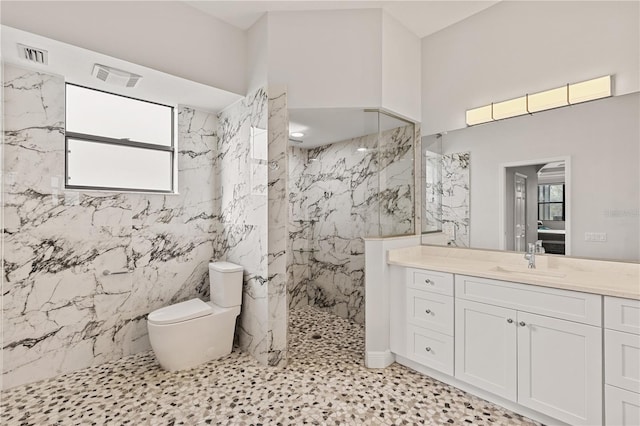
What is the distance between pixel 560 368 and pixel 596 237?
911 mm

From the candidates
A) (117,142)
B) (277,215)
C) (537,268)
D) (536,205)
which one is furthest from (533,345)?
(117,142)

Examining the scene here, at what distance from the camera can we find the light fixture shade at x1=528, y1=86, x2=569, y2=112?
2211 mm

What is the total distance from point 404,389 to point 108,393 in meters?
2.12

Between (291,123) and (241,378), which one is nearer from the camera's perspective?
(241,378)

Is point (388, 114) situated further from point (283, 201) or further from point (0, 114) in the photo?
point (0, 114)

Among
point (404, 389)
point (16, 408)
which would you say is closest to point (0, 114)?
point (16, 408)

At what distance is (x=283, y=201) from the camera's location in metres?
2.63

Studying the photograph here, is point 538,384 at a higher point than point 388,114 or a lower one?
lower

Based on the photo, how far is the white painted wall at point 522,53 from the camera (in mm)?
2021

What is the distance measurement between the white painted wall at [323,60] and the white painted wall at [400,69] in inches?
4.2

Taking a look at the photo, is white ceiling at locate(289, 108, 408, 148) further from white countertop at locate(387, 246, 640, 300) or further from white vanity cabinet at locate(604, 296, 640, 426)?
white vanity cabinet at locate(604, 296, 640, 426)

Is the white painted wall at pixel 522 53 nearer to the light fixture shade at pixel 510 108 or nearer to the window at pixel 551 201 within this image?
the light fixture shade at pixel 510 108

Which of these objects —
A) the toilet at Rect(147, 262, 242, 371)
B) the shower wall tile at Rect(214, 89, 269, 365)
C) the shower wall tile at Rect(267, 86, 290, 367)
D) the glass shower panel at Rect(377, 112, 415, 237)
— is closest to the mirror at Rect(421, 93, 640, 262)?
the glass shower panel at Rect(377, 112, 415, 237)

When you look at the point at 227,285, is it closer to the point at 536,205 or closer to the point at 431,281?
the point at 431,281
